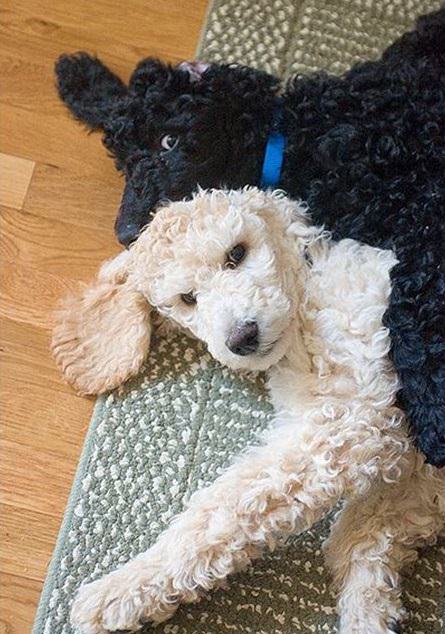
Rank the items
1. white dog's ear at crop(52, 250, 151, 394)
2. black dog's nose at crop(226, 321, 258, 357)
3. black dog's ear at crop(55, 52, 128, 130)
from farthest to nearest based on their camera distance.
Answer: black dog's ear at crop(55, 52, 128, 130)
white dog's ear at crop(52, 250, 151, 394)
black dog's nose at crop(226, 321, 258, 357)

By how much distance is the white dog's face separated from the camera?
137 cm

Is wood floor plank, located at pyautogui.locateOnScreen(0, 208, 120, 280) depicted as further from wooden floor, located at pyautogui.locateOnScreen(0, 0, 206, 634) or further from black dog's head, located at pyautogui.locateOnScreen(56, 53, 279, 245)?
black dog's head, located at pyautogui.locateOnScreen(56, 53, 279, 245)

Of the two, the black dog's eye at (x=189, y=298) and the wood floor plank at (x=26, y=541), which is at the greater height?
the black dog's eye at (x=189, y=298)

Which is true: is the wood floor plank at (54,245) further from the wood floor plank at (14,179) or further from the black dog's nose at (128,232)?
the black dog's nose at (128,232)

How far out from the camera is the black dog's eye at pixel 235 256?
142 centimetres

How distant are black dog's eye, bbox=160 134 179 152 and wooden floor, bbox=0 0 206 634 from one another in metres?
0.33

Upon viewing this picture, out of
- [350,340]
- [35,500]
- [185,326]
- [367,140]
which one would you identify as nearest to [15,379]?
[35,500]

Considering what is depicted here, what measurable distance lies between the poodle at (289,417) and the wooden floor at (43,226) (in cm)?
20

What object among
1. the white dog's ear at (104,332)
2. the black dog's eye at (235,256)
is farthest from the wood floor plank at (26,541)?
the black dog's eye at (235,256)

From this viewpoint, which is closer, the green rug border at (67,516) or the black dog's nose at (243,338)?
the black dog's nose at (243,338)

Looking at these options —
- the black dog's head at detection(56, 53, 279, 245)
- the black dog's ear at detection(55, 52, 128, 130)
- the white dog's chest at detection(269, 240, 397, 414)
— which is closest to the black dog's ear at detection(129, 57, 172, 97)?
the black dog's head at detection(56, 53, 279, 245)

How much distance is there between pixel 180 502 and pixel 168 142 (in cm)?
61

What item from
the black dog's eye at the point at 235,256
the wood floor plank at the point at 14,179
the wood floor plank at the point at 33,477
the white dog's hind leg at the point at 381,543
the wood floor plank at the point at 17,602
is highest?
the black dog's eye at the point at 235,256

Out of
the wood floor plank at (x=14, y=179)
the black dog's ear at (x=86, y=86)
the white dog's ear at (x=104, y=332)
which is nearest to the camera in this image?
the white dog's ear at (x=104, y=332)
